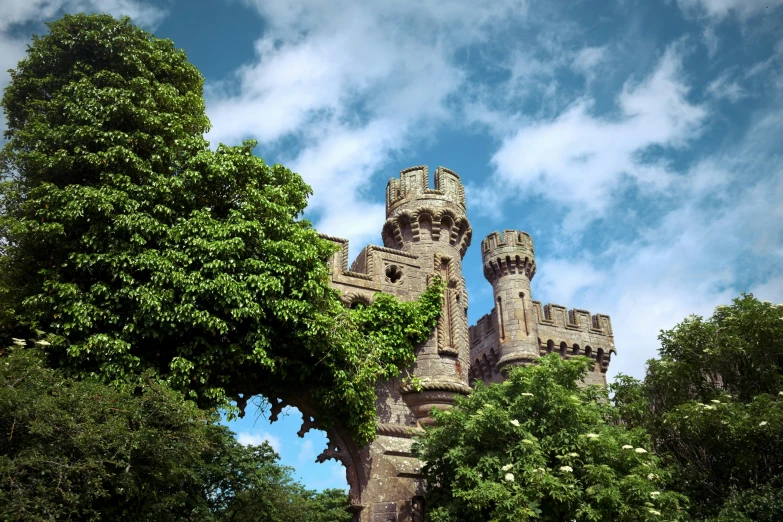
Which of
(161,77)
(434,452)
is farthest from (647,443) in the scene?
(161,77)

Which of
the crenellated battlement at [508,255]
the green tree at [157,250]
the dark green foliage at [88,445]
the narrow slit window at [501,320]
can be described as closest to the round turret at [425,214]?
the green tree at [157,250]

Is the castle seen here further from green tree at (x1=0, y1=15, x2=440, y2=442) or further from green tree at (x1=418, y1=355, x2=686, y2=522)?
green tree at (x1=418, y1=355, x2=686, y2=522)

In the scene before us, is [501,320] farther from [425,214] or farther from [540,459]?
[540,459]

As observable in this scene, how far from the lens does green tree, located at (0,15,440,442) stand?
545 inches

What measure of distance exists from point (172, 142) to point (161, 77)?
2.54 metres

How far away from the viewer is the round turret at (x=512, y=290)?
31566 millimetres

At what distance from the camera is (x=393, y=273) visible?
18953mm

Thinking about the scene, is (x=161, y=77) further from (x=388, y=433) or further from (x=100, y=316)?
(x=388, y=433)

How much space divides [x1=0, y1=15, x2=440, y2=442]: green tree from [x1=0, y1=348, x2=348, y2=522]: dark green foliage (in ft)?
4.15

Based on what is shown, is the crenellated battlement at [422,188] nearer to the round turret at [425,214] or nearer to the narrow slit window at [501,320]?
the round turret at [425,214]

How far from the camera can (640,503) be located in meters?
13.4

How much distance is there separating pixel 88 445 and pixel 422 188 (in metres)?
12.0

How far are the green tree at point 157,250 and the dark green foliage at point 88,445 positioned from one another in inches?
49.9

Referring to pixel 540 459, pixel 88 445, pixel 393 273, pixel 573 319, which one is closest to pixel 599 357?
pixel 573 319
